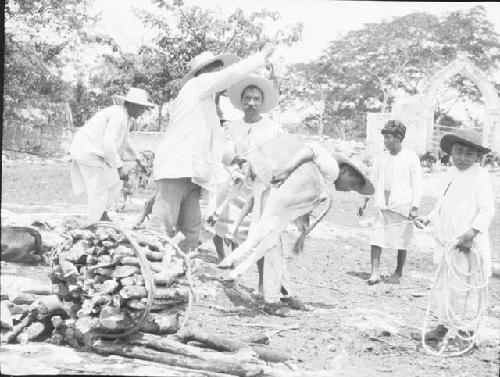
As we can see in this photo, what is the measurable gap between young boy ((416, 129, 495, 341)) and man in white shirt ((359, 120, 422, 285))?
1535mm

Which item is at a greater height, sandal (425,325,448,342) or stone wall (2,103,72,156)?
stone wall (2,103,72,156)

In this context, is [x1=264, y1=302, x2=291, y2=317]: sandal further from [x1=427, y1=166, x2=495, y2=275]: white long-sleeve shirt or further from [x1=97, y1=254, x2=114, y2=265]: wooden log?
[x1=97, y1=254, x2=114, y2=265]: wooden log

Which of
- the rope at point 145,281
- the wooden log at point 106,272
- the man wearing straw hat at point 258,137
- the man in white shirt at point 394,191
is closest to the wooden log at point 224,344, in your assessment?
the rope at point 145,281

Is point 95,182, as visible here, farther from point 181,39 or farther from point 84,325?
point 84,325

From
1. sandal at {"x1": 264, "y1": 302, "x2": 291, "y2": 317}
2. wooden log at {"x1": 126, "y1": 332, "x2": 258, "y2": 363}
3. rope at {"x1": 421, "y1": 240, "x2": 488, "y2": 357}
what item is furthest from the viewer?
sandal at {"x1": 264, "y1": 302, "x2": 291, "y2": 317}

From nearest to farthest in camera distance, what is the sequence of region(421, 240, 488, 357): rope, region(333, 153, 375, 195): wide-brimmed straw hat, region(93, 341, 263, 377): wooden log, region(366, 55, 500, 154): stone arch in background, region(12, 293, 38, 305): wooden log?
region(93, 341, 263, 377): wooden log → region(421, 240, 488, 357): rope → region(12, 293, 38, 305): wooden log → region(333, 153, 375, 195): wide-brimmed straw hat → region(366, 55, 500, 154): stone arch in background

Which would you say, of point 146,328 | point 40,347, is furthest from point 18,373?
point 146,328

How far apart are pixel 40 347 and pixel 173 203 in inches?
55.1

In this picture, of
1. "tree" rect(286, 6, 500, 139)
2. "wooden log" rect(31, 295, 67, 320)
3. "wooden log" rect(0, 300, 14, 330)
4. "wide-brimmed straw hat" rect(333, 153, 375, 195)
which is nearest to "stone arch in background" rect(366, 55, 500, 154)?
"tree" rect(286, 6, 500, 139)

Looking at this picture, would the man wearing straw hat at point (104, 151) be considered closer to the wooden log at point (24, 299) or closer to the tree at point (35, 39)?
the tree at point (35, 39)

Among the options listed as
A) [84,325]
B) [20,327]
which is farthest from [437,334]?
[20,327]

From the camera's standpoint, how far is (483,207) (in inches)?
159

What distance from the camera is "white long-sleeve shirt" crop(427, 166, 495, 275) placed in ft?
13.4

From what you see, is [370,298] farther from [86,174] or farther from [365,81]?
[365,81]
